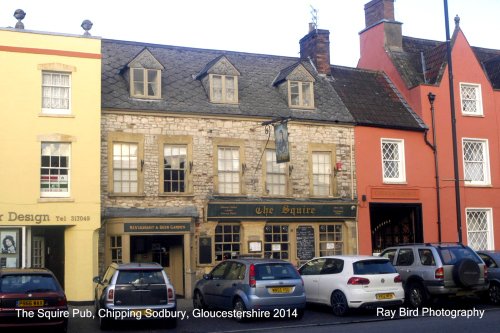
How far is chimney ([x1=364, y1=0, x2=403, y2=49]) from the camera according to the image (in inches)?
1170

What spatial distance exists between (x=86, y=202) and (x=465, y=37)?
1856 cm

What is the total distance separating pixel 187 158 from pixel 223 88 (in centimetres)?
318

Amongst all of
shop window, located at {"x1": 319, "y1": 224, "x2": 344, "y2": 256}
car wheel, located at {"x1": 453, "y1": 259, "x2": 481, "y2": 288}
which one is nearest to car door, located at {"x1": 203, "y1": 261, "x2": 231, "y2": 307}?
car wheel, located at {"x1": 453, "y1": 259, "x2": 481, "y2": 288}

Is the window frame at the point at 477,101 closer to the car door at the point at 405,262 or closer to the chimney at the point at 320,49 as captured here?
the chimney at the point at 320,49

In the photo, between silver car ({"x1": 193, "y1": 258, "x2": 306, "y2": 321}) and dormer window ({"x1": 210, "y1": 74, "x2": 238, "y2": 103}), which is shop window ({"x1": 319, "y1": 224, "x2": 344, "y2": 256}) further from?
silver car ({"x1": 193, "y1": 258, "x2": 306, "y2": 321})

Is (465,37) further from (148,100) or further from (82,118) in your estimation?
(82,118)

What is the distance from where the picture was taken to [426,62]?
29.4 m

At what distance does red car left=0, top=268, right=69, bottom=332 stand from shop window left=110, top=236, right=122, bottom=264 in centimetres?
746

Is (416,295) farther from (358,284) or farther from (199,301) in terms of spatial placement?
(199,301)

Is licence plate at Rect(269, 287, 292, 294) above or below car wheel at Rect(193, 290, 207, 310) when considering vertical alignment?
above

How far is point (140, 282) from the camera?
14.6 metres

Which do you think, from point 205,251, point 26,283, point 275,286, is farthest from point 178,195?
point 26,283

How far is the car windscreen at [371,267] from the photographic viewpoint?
16.5 meters

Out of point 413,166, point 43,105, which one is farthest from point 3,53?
point 413,166
